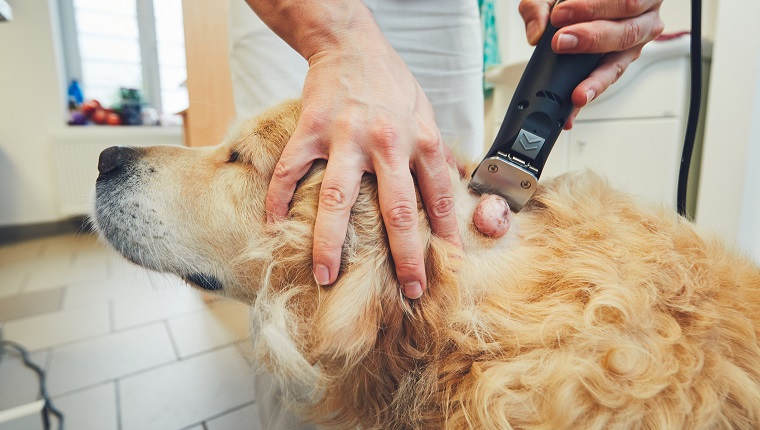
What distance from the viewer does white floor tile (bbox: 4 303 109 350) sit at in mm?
1632

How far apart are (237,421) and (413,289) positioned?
3.04 feet

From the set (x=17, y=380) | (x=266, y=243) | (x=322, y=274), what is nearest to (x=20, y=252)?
(x=17, y=380)

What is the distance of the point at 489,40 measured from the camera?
2.46 metres

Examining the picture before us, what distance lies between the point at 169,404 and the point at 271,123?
1017 millimetres

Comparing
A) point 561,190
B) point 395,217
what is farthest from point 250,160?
point 561,190

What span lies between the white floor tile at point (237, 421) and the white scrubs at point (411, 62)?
7.3 inches

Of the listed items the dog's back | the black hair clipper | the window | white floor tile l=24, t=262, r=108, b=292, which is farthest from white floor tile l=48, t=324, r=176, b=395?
the window

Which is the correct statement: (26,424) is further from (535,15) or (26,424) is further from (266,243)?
(535,15)

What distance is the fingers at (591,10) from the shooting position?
1.82ft

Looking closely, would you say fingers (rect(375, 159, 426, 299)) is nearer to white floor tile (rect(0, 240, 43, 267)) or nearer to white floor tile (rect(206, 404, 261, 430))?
white floor tile (rect(206, 404, 261, 430))

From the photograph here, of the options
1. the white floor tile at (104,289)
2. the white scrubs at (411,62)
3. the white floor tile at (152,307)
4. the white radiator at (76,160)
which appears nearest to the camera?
the white scrubs at (411,62)

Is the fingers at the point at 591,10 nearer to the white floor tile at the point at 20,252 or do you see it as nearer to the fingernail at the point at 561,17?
the fingernail at the point at 561,17

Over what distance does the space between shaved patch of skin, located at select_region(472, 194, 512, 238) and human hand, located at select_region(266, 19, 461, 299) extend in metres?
0.04

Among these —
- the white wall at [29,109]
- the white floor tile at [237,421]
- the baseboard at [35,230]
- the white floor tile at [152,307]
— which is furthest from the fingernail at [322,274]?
the white wall at [29,109]
